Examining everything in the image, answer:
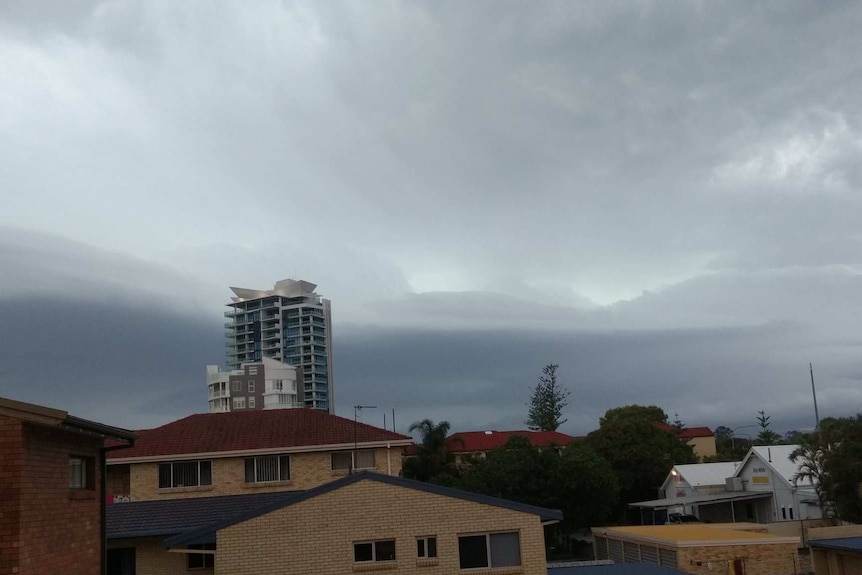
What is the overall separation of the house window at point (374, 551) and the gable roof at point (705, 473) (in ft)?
169

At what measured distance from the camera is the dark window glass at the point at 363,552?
23.7m

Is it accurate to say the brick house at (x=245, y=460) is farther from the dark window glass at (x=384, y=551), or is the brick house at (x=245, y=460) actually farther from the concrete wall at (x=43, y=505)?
the concrete wall at (x=43, y=505)

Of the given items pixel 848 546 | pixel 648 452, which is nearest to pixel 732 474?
pixel 648 452

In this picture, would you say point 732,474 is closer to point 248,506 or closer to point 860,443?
point 860,443

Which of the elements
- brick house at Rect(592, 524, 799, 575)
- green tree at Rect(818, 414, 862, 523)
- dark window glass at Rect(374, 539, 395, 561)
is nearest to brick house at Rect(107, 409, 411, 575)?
brick house at Rect(592, 524, 799, 575)

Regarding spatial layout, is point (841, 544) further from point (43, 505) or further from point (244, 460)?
point (43, 505)

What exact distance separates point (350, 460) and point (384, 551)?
18572mm

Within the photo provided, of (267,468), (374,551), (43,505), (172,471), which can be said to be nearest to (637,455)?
(267,468)

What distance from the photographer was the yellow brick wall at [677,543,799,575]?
1352 inches

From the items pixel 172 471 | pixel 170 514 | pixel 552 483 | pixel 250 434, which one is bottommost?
pixel 552 483

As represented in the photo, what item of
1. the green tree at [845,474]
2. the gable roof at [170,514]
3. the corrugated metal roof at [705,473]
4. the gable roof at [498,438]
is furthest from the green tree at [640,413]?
the gable roof at [170,514]

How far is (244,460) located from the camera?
4116cm

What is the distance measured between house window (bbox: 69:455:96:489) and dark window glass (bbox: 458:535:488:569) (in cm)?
1061

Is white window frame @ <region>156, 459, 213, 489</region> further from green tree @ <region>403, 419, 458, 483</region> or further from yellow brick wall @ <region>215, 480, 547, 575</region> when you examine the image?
green tree @ <region>403, 419, 458, 483</region>
